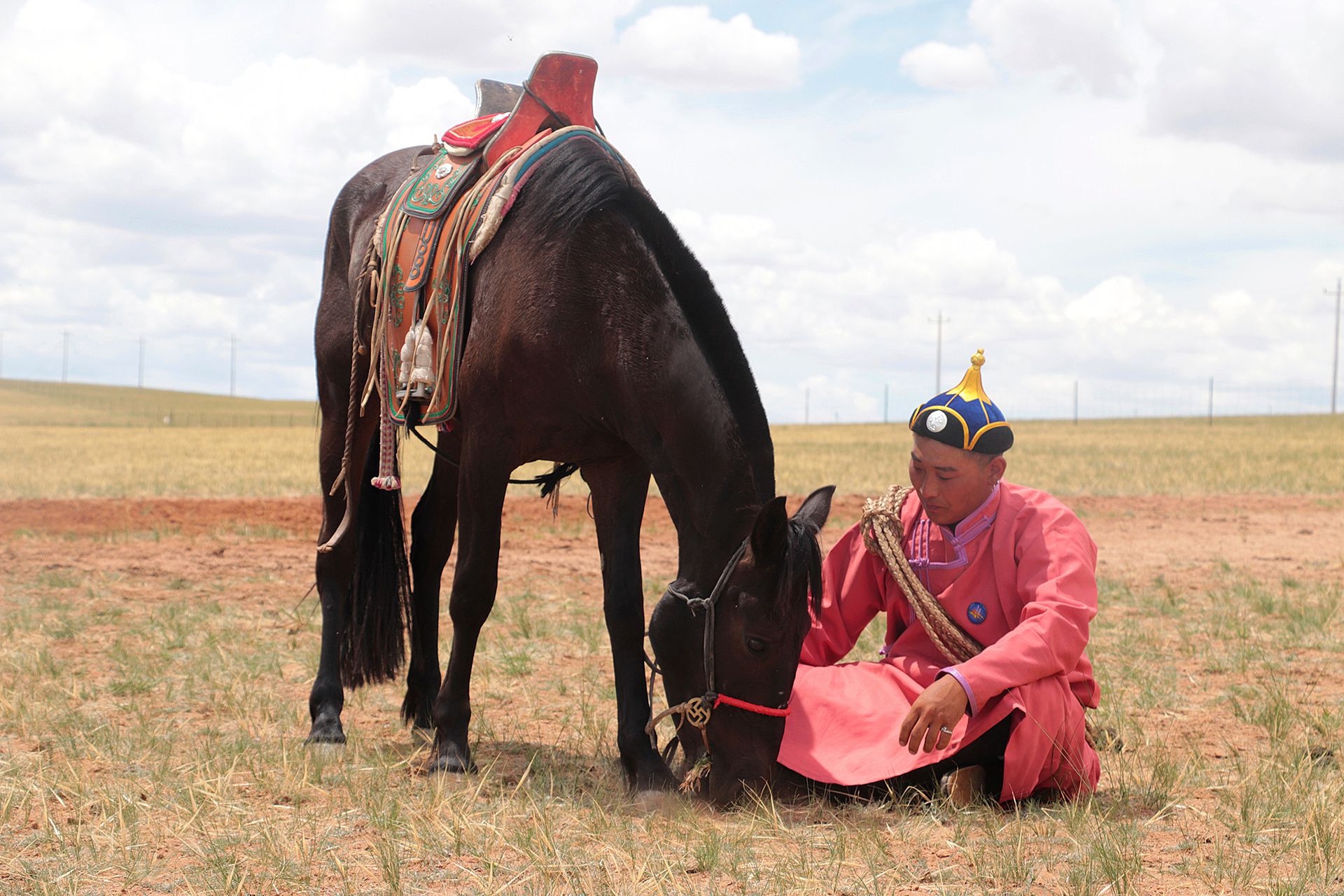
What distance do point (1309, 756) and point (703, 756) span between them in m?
2.12

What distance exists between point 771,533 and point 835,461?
82.1ft

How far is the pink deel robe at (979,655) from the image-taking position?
355 cm

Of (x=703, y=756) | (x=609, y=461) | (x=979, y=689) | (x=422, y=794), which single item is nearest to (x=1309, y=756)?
(x=979, y=689)

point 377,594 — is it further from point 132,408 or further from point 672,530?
point 132,408

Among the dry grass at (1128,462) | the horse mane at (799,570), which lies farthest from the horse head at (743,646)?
the dry grass at (1128,462)

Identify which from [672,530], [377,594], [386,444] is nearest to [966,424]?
[386,444]

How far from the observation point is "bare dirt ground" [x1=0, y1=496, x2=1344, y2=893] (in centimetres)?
312

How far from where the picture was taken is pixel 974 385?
3891 millimetres

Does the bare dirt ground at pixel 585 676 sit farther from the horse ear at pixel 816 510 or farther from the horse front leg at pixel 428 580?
the horse ear at pixel 816 510

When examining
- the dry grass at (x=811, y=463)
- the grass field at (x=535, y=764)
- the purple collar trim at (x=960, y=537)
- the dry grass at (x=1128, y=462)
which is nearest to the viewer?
the grass field at (x=535, y=764)

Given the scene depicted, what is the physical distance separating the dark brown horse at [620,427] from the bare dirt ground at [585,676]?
45cm

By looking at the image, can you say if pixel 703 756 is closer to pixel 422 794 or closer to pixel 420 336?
pixel 422 794

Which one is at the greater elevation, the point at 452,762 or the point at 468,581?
the point at 468,581

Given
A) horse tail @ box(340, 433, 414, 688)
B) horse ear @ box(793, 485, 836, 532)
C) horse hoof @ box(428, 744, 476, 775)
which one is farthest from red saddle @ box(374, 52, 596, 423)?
horse ear @ box(793, 485, 836, 532)
